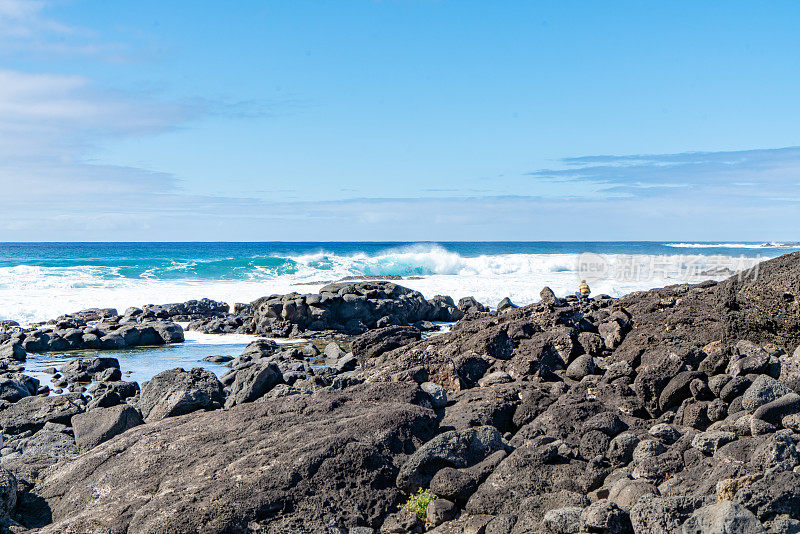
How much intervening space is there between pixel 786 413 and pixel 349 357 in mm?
8791

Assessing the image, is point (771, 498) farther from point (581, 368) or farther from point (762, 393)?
point (581, 368)

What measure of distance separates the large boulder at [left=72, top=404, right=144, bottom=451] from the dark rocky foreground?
0.02 m

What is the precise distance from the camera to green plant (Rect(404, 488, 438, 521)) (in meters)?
5.82

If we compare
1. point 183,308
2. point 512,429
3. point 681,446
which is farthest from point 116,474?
point 183,308

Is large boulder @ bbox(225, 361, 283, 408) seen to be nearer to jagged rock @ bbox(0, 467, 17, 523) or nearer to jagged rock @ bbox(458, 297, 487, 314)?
jagged rock @ bbox(0, 467, 17, 523)

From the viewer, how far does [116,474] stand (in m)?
6.35

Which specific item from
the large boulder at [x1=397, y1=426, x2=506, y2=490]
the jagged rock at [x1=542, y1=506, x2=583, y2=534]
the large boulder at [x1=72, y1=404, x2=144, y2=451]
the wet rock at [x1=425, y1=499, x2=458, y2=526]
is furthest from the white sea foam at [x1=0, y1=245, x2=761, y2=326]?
the large boulder at [x1=72, y1=404, x2=144, y2=451]

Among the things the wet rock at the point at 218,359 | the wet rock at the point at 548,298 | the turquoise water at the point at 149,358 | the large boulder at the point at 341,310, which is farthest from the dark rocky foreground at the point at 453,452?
the large boulder at the point at 341,310

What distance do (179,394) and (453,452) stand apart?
4163 mm

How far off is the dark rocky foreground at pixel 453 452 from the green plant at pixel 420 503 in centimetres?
5

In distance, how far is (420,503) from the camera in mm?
5855

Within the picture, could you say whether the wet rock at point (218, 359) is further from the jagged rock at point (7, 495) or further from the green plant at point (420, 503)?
the green plant at point (420, 503)

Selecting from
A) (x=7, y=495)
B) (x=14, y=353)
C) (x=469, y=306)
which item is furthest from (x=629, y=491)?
(x=469, y=306)

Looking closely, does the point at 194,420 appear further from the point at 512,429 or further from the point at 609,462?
the point at 609,462
